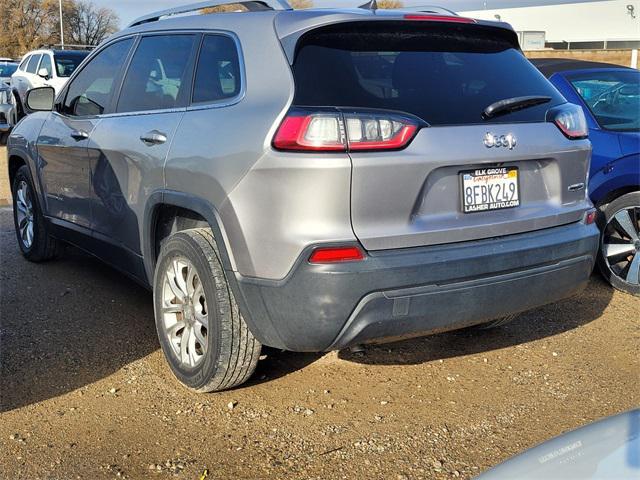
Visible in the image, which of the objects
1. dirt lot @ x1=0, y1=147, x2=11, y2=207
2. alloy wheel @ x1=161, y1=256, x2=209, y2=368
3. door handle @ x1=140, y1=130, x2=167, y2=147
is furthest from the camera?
dirt lot @ x1=0, y1=147, x2=11, y2=207

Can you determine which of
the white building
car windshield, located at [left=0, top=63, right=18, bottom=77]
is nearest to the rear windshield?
car windshield, located at [left=0, top=63, right=18, bottom=77]

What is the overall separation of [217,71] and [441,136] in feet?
4.05

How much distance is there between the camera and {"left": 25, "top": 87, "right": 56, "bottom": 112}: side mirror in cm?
543

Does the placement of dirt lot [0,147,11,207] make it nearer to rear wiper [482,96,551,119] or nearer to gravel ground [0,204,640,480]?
gravel ground [0,204,640,480]

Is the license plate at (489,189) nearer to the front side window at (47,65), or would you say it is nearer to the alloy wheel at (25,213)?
the alloy wheel at (25,213)

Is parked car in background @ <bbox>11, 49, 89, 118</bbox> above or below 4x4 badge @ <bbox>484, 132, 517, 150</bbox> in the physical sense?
below

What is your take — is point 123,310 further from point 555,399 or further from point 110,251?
point 555,399

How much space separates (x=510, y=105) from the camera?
11.3ft

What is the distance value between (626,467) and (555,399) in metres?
2.03

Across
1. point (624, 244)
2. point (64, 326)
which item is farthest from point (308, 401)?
point (624, 244)

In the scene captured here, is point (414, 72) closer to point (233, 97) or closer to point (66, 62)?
point (233, 97)

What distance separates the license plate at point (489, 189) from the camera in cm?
323

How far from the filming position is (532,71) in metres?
3.77

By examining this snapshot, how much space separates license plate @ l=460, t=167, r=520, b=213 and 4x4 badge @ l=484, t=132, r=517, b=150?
0.10 meters
